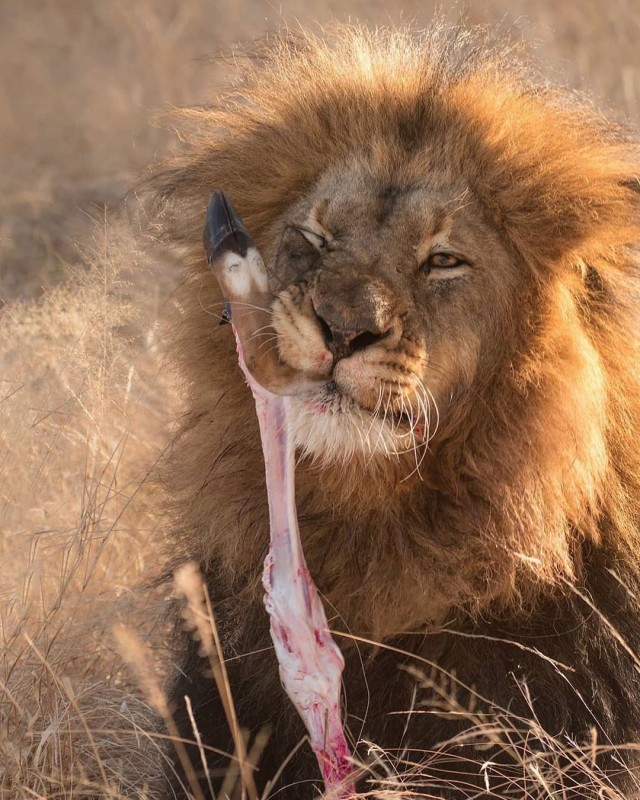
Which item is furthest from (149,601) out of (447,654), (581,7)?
(581,7)

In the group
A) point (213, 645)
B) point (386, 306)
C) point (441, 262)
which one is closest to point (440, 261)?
point (441, 262)

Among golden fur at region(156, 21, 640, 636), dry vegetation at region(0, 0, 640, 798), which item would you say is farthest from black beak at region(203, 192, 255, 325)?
dry vegetation at region(0, 0, 640, 798)

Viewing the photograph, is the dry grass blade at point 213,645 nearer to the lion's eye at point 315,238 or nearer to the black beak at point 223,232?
the black beak at point 223,232

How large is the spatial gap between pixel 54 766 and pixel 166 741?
455mm

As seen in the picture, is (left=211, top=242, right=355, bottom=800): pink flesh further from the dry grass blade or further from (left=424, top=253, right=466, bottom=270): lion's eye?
(left=424, top=253, right=466, bottom=270): lion's eye

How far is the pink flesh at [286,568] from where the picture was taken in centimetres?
268

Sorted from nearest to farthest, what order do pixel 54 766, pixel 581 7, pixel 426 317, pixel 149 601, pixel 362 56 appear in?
1. pixel 426 317
2. pixel 54 766
3. pixel 362 56
4. pixel 149 601
5. pixel 581 7

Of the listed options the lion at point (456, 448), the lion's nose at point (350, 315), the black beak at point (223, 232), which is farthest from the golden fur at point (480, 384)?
the black beak at point (223, 232)

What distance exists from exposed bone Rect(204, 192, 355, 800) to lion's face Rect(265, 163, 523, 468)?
0.15ft

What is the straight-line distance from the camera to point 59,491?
4.85 m

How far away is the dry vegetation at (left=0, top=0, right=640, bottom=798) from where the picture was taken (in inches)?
136

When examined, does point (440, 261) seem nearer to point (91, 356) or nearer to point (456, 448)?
point (456, 448)

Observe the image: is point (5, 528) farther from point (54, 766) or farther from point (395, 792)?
point (395, 792)

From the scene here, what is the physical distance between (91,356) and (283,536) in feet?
6.76
